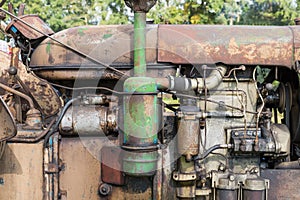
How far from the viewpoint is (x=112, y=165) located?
2.23 m

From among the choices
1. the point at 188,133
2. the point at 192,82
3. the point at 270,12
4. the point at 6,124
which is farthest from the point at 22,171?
the point at 270,12

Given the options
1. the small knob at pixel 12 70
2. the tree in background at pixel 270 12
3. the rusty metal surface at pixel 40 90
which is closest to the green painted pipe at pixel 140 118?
the rusty metal surface at pixel 40 90

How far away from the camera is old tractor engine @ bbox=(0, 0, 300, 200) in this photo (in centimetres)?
221

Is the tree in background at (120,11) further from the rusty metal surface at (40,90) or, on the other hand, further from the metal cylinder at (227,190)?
the metal cylinder at (227,190)

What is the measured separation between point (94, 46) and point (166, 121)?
2.09ft

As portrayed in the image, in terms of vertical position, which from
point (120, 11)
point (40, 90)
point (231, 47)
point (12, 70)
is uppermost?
point (120, 11)

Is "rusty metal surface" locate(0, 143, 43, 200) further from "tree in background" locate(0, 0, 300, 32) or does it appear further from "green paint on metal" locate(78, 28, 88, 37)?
"tree in background" locate(0, 0, 300, 32)

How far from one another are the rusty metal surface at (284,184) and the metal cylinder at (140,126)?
764 millimetres

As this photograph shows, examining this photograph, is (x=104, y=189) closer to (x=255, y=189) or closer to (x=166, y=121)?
(x=166, y=121)

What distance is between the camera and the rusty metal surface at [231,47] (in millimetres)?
2289

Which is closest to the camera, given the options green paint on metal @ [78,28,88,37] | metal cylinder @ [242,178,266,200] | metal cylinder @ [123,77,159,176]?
metal cylinder @ [123,77,159,176]

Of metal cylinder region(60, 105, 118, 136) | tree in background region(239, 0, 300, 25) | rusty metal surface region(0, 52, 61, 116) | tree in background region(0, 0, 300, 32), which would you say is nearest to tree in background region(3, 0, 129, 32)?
tree in background region(0, 0, 300, 32)

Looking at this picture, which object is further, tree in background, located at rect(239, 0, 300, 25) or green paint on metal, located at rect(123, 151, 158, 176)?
tree in background, located at rect(239, 0, 300, 25)

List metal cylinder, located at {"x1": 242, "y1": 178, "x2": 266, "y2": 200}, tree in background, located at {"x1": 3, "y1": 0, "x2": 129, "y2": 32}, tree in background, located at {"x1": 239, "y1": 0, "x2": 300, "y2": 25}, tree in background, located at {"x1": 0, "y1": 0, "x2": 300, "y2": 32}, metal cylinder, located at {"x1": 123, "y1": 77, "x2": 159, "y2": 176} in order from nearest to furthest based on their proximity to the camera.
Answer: metal cylinder, located at {"x1": 123, "y1": 77, "x2": 159, "y2": 176} → metal cylinder, located at {"x1": 242, "y1": 178, "x2": 266, "y2": 200} → tree in background, located at {"x1": 0, "y1": 0, "x2": 300, "y2": 32} → tree in background, located at {"x1": 3, "y1": 0, "x2": 129, "y2": 32} → tree in background, located at {"x1": 239, "y1": 0, "x2": 300, "y2": 25}
